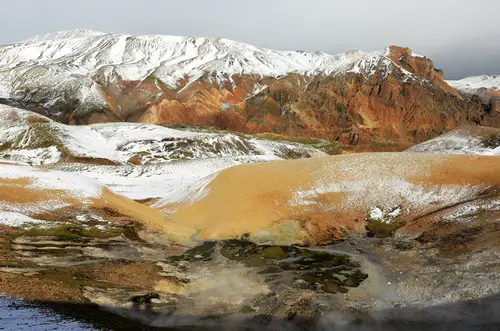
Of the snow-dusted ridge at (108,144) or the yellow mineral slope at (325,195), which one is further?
the snow-dusted ridge at (108,144)

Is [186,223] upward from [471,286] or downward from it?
downward

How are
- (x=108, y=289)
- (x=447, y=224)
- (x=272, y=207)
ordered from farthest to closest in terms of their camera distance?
(x=272, y=207) → (x=447, y=224) → (x=108, y=289)

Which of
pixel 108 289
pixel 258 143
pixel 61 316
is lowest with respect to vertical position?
pixel 258 143

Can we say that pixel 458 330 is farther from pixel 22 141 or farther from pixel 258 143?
pixel 258 143

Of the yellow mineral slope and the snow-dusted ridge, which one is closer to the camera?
the yellow mineral slope

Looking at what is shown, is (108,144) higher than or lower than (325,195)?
lower

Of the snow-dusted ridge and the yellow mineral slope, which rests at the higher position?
the yellow mineral slope

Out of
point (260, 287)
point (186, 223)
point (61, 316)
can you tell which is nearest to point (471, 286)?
point (260, 287)

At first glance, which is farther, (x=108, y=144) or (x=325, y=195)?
(x=108, y=144)
